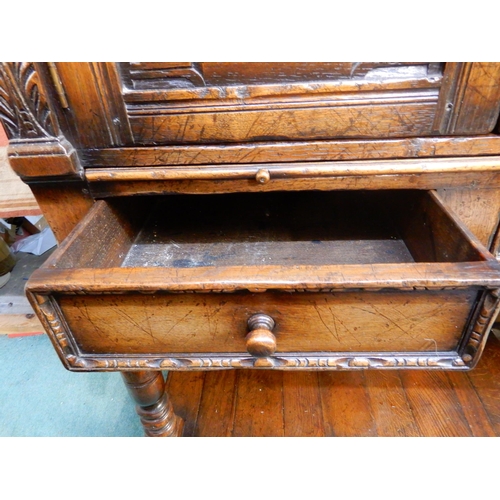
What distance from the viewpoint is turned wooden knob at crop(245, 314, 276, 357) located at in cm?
42

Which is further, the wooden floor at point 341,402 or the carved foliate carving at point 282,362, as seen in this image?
the wooden floor at point 341,402

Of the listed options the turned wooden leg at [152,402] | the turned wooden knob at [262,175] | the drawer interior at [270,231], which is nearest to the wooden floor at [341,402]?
the turned wooden leg at [152,402]

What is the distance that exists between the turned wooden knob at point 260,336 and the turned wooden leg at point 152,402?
25cm

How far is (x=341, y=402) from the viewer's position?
89 cm

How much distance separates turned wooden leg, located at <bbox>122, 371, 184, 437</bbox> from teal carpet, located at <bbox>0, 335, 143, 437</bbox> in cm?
20

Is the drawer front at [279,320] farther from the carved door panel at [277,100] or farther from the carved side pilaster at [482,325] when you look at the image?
the carved door panel at [277,100]

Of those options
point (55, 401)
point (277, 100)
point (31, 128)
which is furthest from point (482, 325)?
point (55, 401)

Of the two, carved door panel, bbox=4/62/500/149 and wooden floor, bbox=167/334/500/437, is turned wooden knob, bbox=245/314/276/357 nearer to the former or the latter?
carved door panel, bbox=4/62/500/149

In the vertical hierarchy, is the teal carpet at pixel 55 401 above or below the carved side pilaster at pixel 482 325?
below

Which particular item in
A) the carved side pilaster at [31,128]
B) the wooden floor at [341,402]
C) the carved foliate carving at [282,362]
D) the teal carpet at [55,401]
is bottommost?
the teal carpet at [55,401]

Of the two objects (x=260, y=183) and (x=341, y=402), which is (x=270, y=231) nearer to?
(x=260, y=183)

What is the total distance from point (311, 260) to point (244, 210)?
0.21 meters

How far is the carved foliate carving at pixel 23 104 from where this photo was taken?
0.47 metres

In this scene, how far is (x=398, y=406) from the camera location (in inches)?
34.1
